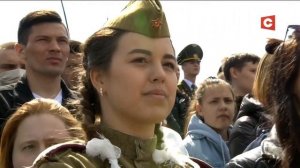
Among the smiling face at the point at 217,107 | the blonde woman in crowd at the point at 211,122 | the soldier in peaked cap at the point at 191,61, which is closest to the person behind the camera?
the blonde woman in crowd at the point at 211,122

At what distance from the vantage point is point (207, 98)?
5340 millimetres

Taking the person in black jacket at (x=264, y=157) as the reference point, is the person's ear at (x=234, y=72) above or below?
below

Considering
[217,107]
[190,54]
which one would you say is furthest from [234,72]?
[190,54]

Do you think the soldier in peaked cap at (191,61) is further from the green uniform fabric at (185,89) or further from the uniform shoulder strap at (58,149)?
the uniform shoulder strap at (58,149)

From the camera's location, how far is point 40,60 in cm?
479

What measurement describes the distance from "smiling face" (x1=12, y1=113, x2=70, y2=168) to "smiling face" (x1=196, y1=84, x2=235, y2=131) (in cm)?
214

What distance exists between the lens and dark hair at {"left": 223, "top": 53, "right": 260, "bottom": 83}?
A: 233 inches

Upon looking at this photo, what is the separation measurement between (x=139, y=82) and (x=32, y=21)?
9.34ft

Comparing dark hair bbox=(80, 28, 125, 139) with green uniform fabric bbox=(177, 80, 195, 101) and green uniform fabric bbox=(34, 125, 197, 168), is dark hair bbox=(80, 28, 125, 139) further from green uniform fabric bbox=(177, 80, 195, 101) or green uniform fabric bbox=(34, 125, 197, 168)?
green uniform fabric bbox=(177, 80, 195, 101)

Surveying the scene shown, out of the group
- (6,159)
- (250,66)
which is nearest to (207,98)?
(250,66)

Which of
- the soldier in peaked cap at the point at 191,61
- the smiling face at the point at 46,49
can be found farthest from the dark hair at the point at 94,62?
the soldier in peaked cap at the point at 191,61

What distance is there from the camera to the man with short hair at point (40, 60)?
14.8ft

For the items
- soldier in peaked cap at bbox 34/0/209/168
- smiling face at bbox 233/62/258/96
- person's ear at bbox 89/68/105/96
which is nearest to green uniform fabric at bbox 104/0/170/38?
soldier in peaked cap at bbox 34/0/209/168

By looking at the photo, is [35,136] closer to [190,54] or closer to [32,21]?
[32,21]
